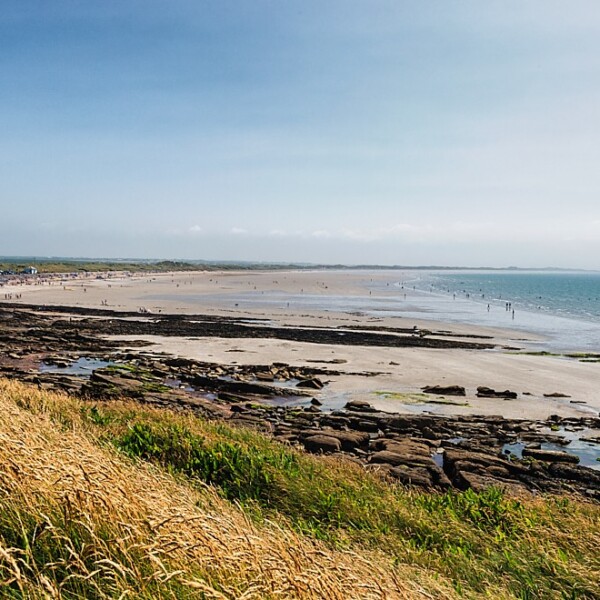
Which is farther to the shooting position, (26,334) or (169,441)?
(26,334)

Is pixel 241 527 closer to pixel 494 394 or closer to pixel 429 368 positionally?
pixel 494 394

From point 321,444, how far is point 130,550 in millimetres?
12005

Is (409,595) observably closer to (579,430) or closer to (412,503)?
(412,503)

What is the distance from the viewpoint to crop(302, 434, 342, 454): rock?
51.3 ft

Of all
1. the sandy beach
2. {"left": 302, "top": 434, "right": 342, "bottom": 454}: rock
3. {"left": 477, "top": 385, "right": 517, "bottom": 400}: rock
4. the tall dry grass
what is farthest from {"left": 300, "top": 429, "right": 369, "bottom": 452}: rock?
the tall dry grass

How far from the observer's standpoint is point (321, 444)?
15852 mm

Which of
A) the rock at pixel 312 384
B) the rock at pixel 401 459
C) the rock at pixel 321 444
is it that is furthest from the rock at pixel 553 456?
the rock at pixel 312 384

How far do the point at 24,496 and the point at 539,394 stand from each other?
83.8 feet

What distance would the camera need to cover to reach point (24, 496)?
15.4ft

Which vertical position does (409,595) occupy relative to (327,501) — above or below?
above

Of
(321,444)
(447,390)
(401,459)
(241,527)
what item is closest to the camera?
(241,527)

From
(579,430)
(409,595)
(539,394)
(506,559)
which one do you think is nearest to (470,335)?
(539,394)

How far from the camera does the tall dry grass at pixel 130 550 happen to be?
366cm

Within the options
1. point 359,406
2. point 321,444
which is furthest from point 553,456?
point 359,406
